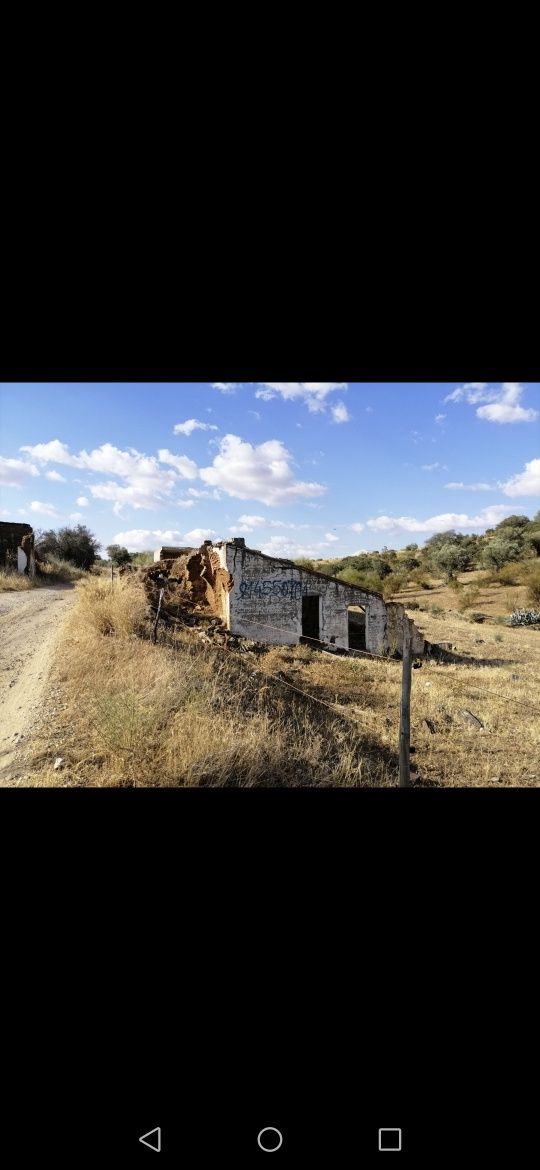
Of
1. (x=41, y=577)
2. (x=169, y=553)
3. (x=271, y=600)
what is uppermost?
(x=169, y=553)

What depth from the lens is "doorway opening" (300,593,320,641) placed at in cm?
1226

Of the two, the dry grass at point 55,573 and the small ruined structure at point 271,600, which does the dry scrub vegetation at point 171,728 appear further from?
the dry grass at point 55,573

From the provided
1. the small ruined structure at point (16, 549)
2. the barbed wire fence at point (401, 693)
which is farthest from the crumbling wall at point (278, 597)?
the small ruined structure at point (16, 549)

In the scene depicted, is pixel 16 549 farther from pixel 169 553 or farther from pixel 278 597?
pixel 278 597

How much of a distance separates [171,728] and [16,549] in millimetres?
12487

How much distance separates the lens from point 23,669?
16.8 ft

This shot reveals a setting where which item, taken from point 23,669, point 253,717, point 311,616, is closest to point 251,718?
point 253,717

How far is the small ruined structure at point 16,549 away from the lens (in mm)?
13320

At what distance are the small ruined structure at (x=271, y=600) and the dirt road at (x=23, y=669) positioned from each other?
2.67m

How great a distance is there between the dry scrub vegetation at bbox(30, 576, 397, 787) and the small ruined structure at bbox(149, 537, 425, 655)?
4.62m
